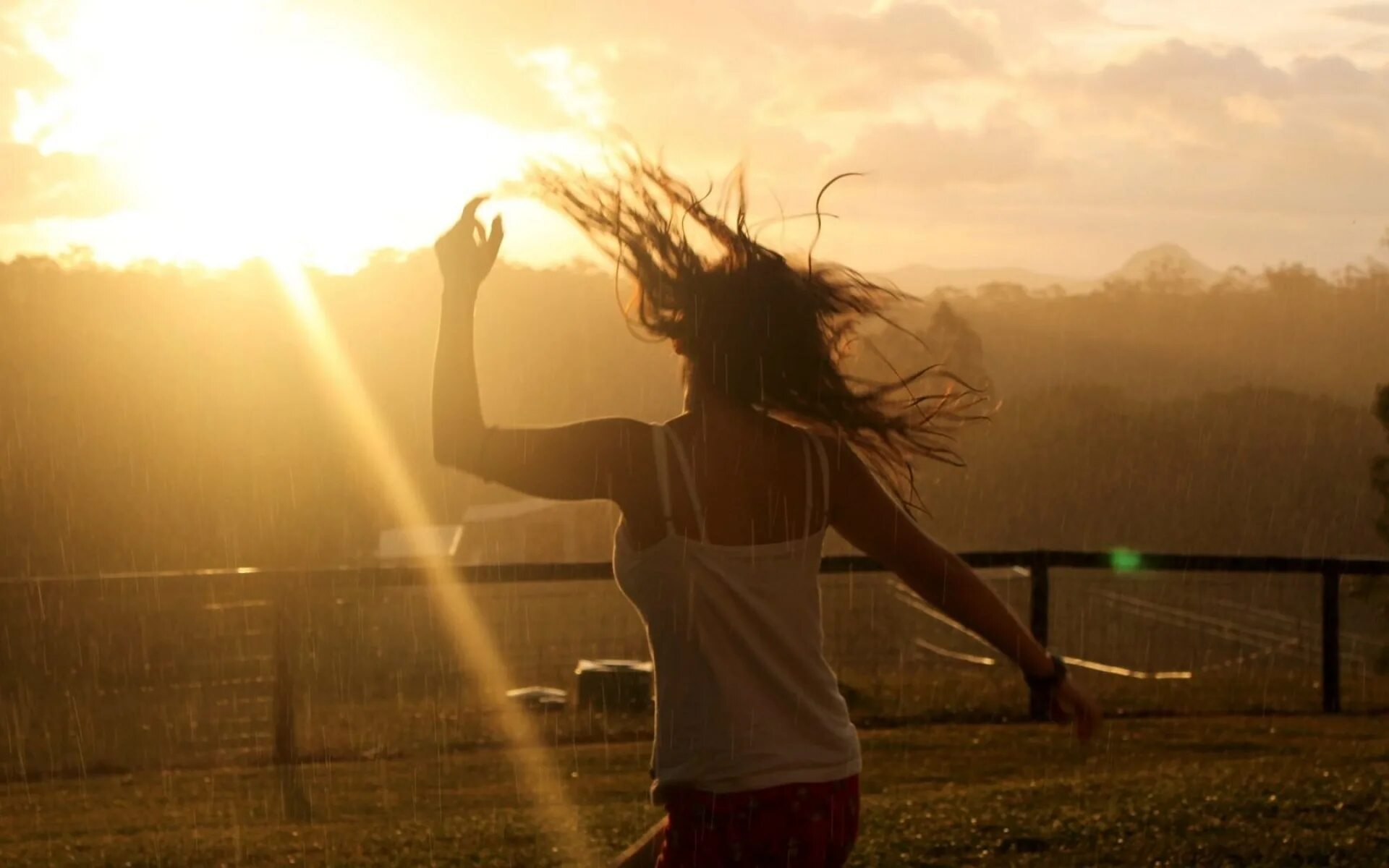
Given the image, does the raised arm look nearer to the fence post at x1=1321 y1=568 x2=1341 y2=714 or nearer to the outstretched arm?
the outstretched arm

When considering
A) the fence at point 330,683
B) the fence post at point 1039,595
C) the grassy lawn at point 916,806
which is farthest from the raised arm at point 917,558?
the fence post at point 1039,595

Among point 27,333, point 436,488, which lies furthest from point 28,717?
point 436,488

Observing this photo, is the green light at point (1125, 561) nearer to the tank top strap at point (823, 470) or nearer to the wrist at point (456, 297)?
the tank top strap at point (823, 470)

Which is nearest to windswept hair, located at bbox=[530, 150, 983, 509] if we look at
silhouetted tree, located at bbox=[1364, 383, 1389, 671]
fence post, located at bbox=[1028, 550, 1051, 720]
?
fence post, located at bbox=[1028, 550, 1051, 720]

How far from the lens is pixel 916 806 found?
27.7ft

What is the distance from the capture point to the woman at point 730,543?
3.10 meters

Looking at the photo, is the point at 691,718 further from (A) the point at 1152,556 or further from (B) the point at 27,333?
(B) the point at 27,333

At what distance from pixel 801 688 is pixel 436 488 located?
241 ft

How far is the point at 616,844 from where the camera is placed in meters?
7.68

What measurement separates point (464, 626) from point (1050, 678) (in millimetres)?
12047

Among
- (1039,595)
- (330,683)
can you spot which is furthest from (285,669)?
(330,683)

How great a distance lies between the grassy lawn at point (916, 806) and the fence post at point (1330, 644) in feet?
3.07

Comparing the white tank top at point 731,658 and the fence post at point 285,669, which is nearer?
the white tank top at point 731,658

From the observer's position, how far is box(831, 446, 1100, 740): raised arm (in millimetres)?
3303
